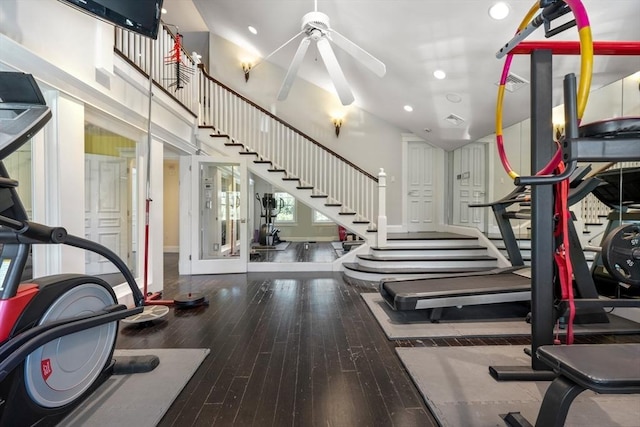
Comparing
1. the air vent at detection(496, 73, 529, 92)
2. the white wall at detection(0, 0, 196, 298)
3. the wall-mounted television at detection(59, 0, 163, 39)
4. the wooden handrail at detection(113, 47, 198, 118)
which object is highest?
the air vent at detection(496, 73, 529, 92)

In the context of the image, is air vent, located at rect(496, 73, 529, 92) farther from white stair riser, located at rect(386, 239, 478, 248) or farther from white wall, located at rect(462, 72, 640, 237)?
white stair riser, located at rect(386, 239, 478, 248)

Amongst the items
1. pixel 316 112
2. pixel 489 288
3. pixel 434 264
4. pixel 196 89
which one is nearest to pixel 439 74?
pixel 434 264

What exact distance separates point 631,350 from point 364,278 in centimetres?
372

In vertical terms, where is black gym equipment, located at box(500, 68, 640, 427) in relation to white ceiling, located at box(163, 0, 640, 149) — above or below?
below

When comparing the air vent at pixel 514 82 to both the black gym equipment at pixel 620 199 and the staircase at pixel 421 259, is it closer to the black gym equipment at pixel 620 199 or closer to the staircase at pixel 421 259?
the black gym equipment at pixel 620 199

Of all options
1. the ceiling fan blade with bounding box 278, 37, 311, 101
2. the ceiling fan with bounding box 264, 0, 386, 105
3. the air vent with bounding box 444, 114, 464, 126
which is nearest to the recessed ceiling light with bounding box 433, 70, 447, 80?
the air vent with bounding box 444, 114, 464, 126

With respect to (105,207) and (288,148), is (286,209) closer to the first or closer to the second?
(288,148)

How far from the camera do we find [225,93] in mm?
6059

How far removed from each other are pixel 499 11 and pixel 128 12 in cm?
344

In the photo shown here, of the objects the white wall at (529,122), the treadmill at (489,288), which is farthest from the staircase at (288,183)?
the white wall at (529,122)

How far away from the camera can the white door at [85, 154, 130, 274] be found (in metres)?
3.36

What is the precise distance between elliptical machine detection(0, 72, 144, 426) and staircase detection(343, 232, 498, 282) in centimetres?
387

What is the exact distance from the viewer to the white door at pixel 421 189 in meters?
7.43

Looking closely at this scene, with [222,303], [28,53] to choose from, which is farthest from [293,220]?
[28,53]
